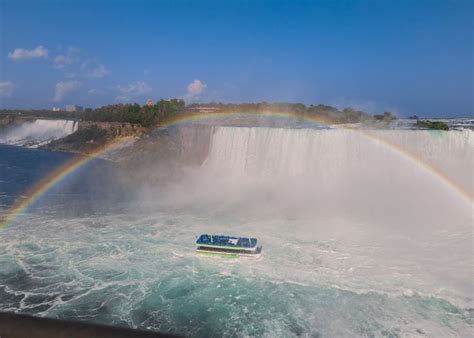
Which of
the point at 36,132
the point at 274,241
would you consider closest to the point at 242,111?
the point at 36,132

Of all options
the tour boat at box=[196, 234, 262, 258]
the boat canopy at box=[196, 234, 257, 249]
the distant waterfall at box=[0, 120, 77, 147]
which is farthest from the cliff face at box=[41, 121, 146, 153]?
the tour boat at box=[196, 234, 262, 258]

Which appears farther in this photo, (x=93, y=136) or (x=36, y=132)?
(x=36, y=132)

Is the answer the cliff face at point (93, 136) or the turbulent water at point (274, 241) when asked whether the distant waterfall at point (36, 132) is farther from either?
the turbulent water at point (274, 241)

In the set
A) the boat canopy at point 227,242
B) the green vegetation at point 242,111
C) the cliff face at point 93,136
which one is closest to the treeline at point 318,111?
the green vegetation at point 242,111

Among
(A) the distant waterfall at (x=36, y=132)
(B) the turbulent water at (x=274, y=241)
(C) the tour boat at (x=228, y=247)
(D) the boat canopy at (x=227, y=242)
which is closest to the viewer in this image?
(B) the turbulent water at (x=274, y=241)

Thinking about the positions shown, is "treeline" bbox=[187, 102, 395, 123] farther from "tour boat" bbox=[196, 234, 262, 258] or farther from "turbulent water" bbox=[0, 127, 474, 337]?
"tour boat" bbox=[196, 234, 262, 258]

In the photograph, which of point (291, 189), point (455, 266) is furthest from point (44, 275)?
point (291, 189)

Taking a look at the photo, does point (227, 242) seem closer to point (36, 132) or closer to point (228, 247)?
point (228, 247)
